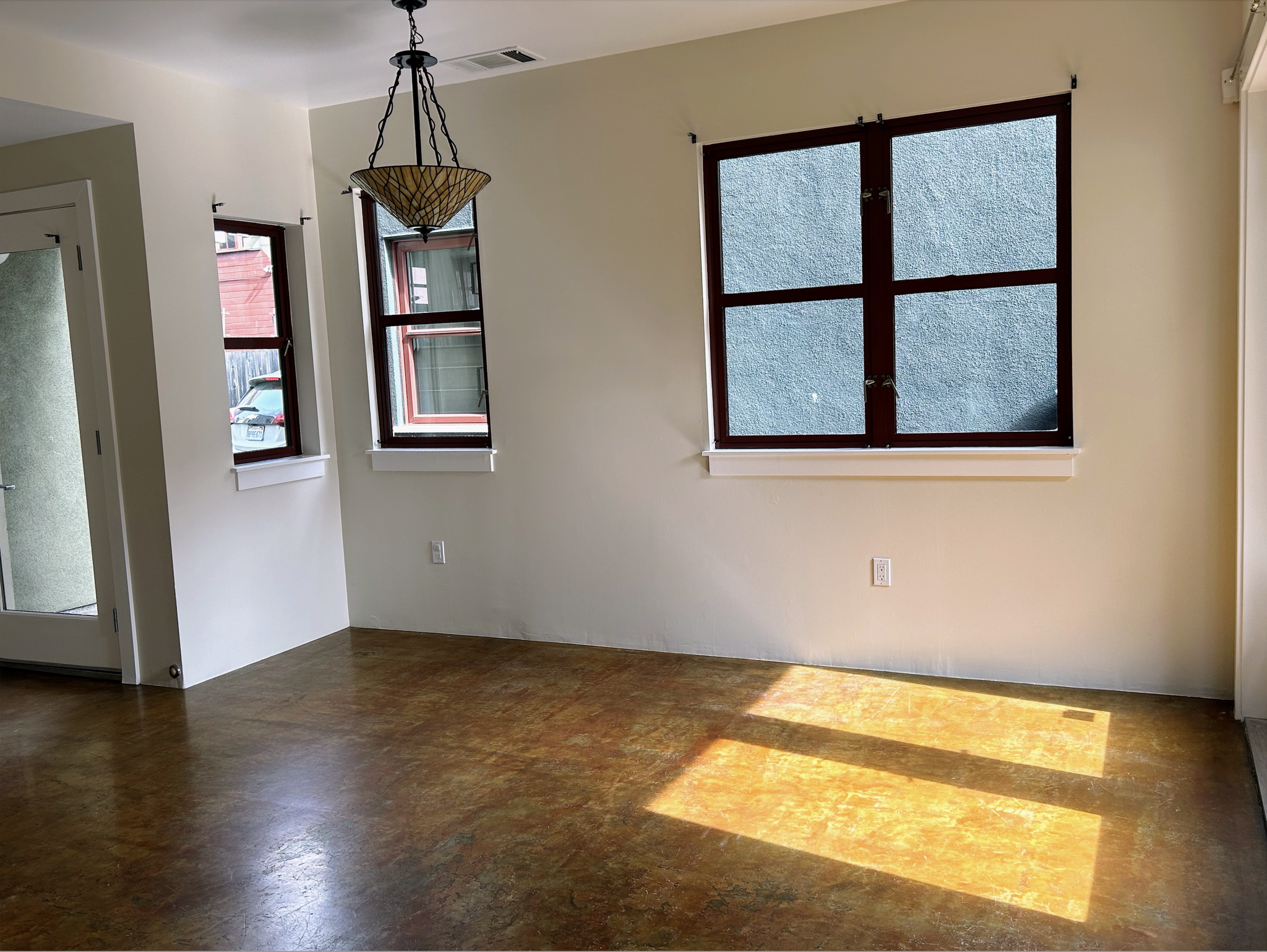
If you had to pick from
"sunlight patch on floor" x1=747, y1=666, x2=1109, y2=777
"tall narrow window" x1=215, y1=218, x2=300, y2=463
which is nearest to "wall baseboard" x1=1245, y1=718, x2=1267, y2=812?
"sunlight patch on floor" x1=747, y1=666, x2=1109, y2=777

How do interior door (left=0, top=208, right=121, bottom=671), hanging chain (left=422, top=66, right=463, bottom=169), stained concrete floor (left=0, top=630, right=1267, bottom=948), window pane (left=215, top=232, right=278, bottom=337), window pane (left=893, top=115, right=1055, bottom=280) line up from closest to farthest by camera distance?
stained concrete floor (left=0, top=630, right=1267, bottom=948), window pane (left=893, top=115, right=1055, bottom=280), hanging chain (left=422, top=66, right=463, bottom=169), interior door (left=0, top=208, right=121, bottom=671), window pane (left=215, top=232, right=278, bottom=337)

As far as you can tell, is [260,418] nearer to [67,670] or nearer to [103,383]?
[103,383]

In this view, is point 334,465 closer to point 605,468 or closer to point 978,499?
point 605,468

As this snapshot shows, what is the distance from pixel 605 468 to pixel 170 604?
2053 millimetres

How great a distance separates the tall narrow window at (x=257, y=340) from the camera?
4832 mm

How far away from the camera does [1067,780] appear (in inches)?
122

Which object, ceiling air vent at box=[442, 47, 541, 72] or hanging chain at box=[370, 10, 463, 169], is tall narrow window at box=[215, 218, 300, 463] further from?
ceiling air vent at box=[442, 47, 541, 72]

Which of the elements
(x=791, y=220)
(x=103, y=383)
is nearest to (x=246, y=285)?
(x=103, y=383)

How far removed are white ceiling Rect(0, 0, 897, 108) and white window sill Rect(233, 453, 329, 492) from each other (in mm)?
1801

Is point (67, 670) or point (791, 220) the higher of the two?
point (791, 220)

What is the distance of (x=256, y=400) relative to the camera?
16.5 ft

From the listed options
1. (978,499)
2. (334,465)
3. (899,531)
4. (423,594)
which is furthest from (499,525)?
(978,499)

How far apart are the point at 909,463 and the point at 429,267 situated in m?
2.60

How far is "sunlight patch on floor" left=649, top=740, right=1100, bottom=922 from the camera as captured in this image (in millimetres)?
2551
